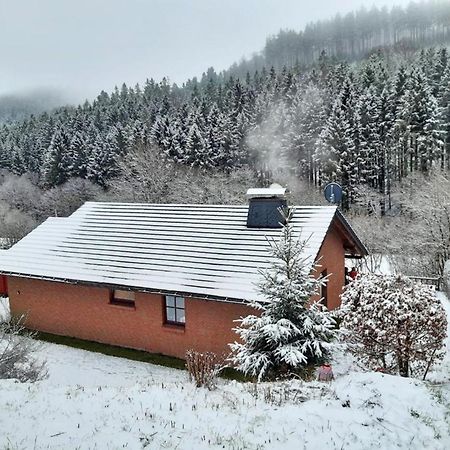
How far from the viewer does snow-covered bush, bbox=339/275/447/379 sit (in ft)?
31.4

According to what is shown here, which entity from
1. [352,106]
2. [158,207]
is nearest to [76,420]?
[158,207]

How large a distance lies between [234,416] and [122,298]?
380 inches

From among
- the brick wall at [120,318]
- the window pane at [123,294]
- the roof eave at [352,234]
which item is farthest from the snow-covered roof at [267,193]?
the window pane at [123,294]

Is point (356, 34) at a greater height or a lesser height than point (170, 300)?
greater

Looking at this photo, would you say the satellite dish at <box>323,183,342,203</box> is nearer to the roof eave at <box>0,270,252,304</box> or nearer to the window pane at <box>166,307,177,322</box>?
the roof eave at <box>0,270,252,304</box>

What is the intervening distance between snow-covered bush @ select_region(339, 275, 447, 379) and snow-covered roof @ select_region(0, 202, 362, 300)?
297 cm

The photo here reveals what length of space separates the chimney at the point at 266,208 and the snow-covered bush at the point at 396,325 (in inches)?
190

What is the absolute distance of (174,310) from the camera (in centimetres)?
1448

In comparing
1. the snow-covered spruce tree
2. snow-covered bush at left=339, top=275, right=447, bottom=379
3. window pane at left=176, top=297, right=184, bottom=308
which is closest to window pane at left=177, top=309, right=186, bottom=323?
window pane at left=176, top=297, right=184, bottom=308

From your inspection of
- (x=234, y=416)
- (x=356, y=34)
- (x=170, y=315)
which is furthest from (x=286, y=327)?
(x=356, y=34)

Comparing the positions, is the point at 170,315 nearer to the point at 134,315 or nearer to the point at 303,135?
the point at 134,315

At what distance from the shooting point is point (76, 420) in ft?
21.2

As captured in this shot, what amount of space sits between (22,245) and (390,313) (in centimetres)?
1493

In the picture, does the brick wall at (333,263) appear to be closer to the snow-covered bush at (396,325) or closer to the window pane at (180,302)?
the window pane at (180,302)
